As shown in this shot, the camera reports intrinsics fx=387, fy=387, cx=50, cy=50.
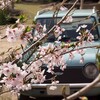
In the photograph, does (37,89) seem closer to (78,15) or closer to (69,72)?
(69,72)

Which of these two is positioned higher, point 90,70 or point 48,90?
point 90,70

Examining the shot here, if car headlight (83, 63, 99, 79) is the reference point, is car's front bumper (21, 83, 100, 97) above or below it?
below

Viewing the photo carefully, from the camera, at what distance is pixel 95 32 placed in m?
6.78

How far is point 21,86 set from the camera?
8.67 ft

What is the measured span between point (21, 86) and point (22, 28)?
395mm

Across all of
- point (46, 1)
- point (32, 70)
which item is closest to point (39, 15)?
point (32, 70)

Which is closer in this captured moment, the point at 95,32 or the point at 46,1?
the point at 95,32

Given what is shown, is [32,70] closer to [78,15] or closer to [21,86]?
[21,86]

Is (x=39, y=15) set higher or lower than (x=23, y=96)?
higher

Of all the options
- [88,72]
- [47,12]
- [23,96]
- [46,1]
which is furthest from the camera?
[46,1]

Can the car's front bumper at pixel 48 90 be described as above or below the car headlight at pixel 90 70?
below

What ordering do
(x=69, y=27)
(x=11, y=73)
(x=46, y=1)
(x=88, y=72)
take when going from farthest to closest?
(x=46, y=1)
(x=69, y=27)
(x=88, y=72)
(x=11, y=73)

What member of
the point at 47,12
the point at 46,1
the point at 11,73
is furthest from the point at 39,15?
the point at 46,1

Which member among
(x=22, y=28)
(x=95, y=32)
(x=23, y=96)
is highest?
(x=22, y=28)
